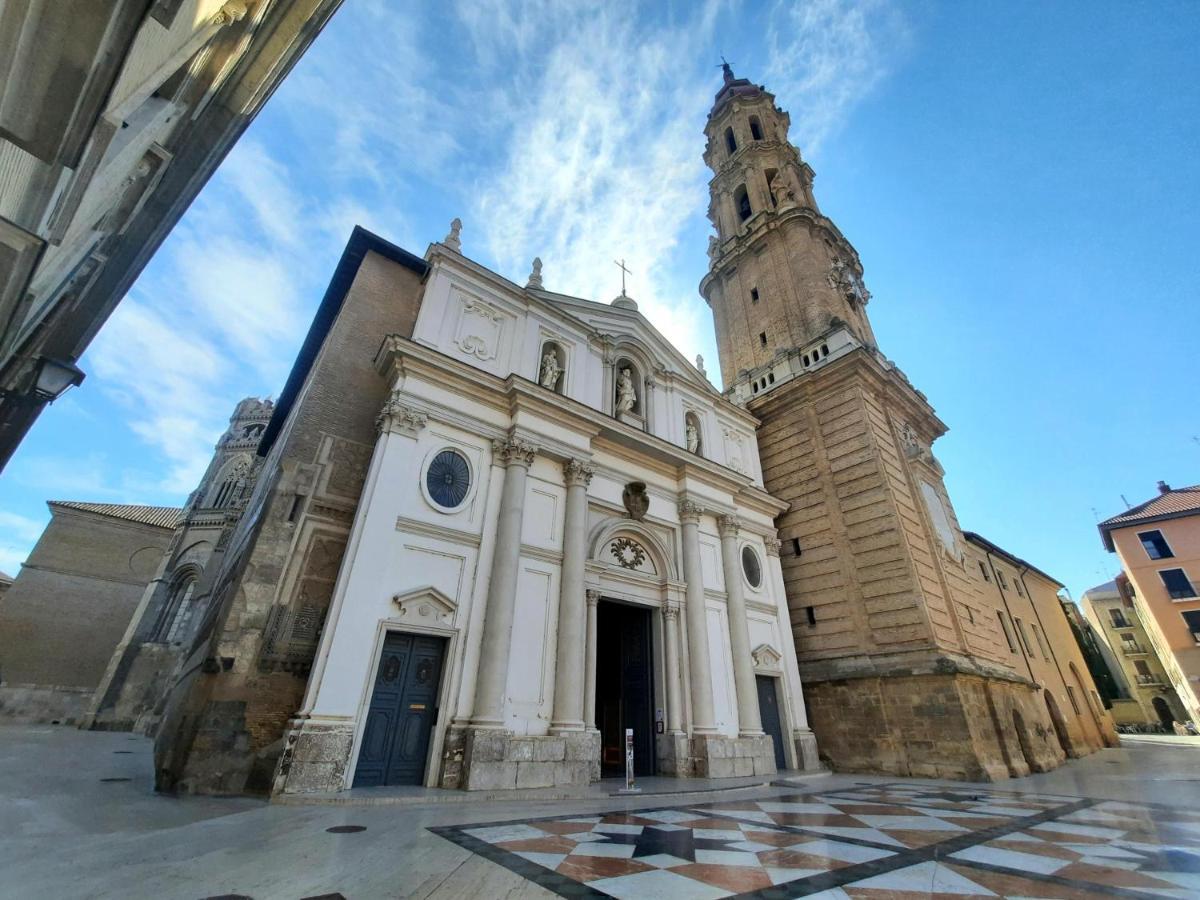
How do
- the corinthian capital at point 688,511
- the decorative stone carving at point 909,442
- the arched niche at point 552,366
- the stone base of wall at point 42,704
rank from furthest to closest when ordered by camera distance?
the stone base of wall at point 42,704 → the decorative stone carving at point 909,442 → the corinthian capital at point 688,511 → the arched niche at point 552,366

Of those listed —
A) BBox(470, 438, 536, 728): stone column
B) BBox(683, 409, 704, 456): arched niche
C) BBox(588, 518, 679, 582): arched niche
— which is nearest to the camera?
BBox(470, 438, 536, 728): stone column

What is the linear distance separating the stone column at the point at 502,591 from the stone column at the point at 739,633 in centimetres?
609

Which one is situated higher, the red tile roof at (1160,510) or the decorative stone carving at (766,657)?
the red tile roof at (1160,510)

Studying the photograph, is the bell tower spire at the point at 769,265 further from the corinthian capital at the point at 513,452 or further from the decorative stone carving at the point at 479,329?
the corinthian capital at the point at 513,452

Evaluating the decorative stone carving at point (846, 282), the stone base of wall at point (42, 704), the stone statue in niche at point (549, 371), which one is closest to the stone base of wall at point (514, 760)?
the stone statue in niche at point (549, 371)

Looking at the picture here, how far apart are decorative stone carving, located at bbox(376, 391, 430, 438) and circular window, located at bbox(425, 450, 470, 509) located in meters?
0.73

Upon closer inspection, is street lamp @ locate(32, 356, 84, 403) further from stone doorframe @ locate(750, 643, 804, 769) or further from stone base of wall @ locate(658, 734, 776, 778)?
stone doorframe @ locate(750, 643, 804, 769)

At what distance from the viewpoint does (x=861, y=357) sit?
15.6 metres

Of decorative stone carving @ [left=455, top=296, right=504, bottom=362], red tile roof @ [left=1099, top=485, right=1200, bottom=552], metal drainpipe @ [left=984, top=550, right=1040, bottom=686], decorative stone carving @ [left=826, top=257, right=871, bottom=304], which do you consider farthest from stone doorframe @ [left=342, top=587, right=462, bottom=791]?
red tile roof @ [left=1099, top=485, right=1200, bottom=552]

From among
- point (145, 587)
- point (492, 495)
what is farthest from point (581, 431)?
point (145, 587)

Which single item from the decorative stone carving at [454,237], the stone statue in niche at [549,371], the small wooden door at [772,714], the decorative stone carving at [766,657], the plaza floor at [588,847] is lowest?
the plaza floor at [588,847]

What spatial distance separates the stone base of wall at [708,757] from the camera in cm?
1022

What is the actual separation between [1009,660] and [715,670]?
1126cm

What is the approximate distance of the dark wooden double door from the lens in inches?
444
